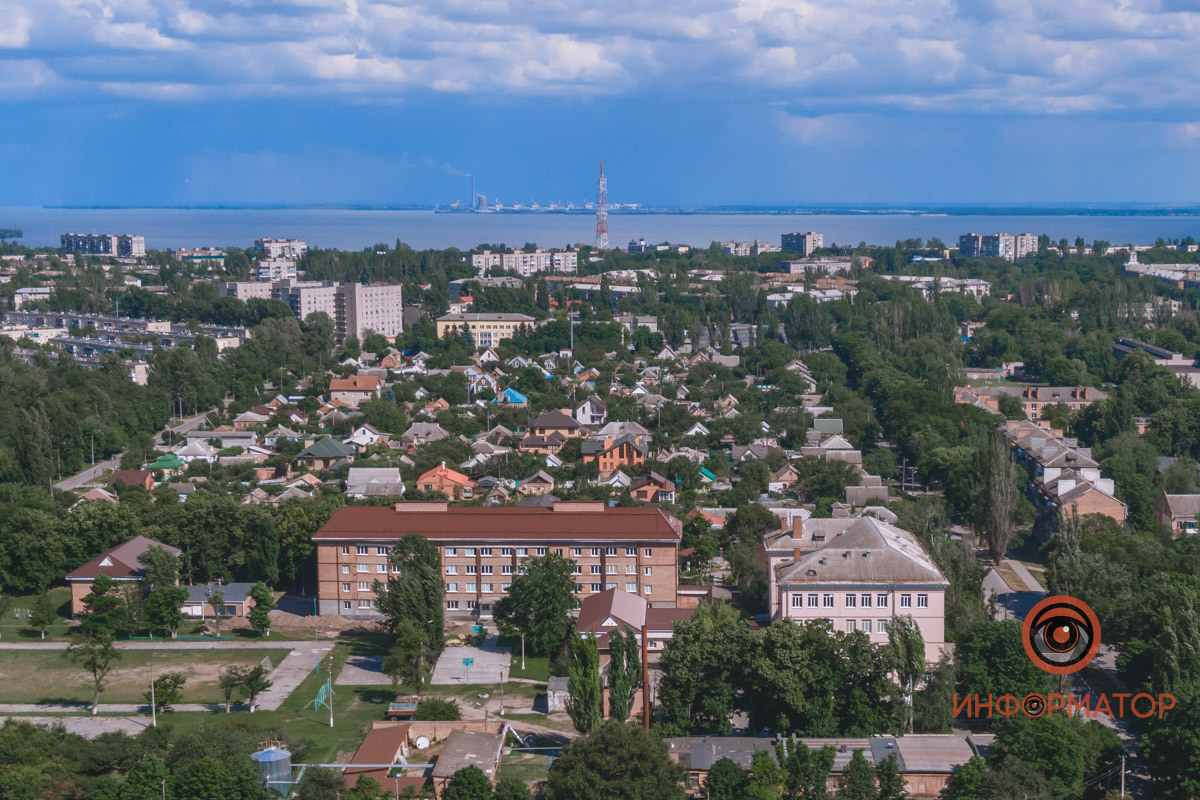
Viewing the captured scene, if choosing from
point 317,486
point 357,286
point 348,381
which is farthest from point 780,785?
point 357,286

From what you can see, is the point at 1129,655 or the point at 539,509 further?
the point at 539,509

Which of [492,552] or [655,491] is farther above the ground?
[492,552]

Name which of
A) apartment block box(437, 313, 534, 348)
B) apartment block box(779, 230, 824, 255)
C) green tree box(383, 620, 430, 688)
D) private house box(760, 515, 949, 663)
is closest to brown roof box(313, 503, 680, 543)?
green tree box(383, 620, 430, 688)

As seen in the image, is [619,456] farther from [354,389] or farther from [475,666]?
[475,666]

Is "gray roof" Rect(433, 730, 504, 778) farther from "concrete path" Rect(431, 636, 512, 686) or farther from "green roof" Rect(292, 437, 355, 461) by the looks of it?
"green roof" Rect(292, 437, 355, 461)

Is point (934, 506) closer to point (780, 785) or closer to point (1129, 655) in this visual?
point (1129, 655)

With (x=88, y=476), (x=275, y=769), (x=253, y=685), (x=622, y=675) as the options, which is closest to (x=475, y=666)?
(x=253, y=685)

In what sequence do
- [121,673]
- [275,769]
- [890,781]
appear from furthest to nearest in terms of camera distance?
[121,673] → [275,769] → [890,781]
